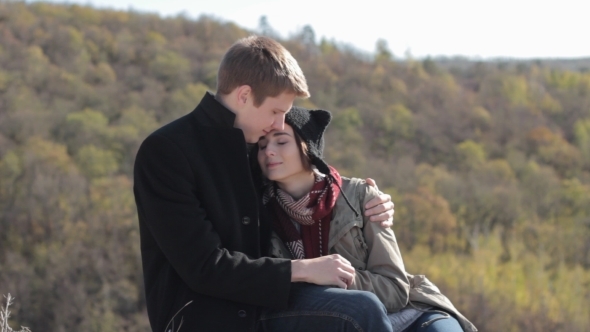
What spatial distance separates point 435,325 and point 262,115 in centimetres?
109

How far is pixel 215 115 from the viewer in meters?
3.17

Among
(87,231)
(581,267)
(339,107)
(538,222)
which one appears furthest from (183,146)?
(339,107)

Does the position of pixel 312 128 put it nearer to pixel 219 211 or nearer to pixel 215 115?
pixel 215 115

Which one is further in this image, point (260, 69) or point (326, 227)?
point (326, 227)

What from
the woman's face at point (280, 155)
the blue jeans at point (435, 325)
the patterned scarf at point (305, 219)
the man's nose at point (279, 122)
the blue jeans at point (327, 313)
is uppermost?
the man's nose at point (279, 122)

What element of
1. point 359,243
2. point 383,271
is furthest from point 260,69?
point 383,271

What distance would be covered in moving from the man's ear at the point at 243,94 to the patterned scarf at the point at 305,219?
17.9 inches

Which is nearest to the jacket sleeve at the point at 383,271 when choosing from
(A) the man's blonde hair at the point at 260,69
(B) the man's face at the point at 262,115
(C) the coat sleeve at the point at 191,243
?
(C) the coat sleeve at the point at 191,243

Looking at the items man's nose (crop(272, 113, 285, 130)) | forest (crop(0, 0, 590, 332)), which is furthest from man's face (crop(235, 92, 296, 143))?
forest (crop(0, 0, 590, 332))

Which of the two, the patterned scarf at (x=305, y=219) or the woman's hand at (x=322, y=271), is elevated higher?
the patterned scarf at (x=305, y=219)

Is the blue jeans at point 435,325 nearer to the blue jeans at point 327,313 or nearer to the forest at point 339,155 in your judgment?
the blue jeans at point 327,313

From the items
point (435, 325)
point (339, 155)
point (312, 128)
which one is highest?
point (312, 128)

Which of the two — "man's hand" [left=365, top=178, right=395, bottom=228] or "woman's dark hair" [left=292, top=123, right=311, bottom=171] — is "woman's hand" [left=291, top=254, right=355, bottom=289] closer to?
"man's hand" [left=365, top=178, right=395, bottom=228]

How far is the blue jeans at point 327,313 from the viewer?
9.36 ft
